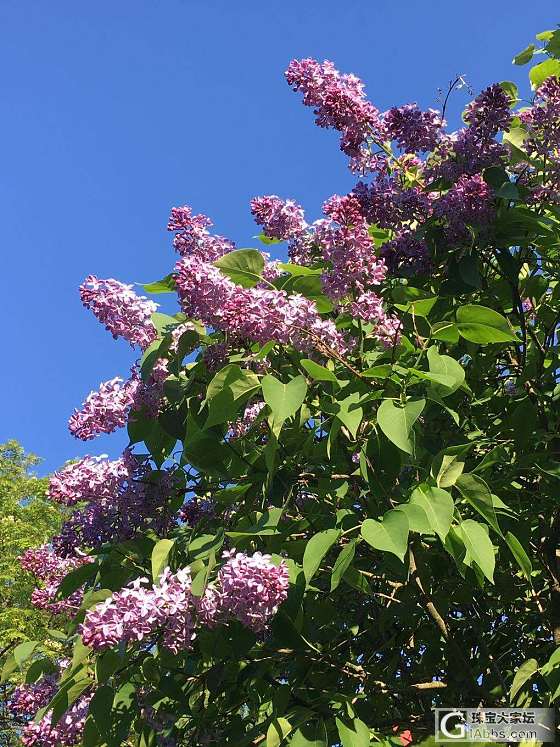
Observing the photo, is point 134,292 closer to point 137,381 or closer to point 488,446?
point 137,381

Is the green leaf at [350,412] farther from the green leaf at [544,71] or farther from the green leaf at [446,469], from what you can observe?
the green leaf at [544,71]

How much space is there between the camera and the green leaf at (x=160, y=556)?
8.80ft

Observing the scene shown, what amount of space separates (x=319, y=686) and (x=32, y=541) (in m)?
18.3

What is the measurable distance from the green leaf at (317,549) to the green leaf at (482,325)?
0.81m

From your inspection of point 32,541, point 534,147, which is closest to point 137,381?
point 534,147

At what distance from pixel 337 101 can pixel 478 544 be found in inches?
77.2

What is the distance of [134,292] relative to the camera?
315cm

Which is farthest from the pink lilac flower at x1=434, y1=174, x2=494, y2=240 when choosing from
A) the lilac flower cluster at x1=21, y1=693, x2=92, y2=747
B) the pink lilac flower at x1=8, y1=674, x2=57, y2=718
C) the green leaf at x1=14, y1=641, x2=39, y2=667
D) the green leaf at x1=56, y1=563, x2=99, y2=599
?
the pink lilac flower at x1=8, y1=674, x2=57, y2=718

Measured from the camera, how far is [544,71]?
3.86 meters

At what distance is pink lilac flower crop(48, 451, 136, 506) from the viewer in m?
3.29

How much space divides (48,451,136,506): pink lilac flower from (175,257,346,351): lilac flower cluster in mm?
877

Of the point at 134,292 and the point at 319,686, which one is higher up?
the point at 134,292

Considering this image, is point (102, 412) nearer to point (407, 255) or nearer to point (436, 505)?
point (407, 255)

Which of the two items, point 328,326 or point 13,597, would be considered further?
point 13,597
